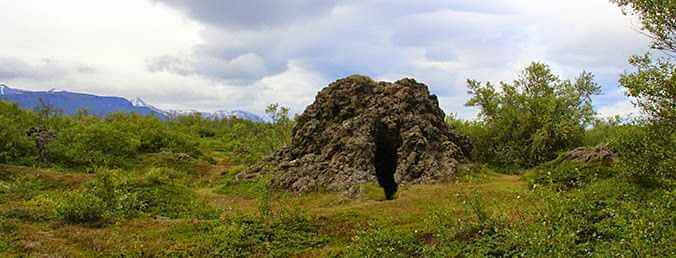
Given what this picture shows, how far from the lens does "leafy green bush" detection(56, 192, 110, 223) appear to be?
23641mm

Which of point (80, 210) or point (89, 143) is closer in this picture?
point (80, 210)

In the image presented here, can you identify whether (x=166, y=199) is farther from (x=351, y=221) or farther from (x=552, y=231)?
(x=552, y=231)

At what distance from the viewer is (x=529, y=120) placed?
4300cm

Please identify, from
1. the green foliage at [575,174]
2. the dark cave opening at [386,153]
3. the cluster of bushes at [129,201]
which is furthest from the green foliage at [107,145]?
the green foliage at [575,174]

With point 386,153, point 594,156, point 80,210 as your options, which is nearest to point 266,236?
point 80,210

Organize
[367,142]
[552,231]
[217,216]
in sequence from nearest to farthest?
1. [552,231]
2. [217,216]
3. [367,142]

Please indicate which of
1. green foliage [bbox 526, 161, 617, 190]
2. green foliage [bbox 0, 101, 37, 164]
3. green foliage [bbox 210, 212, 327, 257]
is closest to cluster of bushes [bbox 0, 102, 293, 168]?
green foliage [bbox 0, 101, 37, 164]

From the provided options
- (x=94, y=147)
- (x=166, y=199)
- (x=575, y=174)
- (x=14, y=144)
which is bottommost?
(x=166, y=199)

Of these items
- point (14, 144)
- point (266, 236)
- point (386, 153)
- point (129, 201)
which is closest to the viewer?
point (266, 236)

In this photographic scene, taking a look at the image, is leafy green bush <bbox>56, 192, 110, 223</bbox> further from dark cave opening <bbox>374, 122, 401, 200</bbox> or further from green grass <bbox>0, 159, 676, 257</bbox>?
dark cave opening <bbox>374, 122, 401, 200</bbox>

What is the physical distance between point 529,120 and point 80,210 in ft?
109

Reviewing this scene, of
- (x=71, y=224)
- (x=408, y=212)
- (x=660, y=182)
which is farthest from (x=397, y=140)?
(x=71, y=224)

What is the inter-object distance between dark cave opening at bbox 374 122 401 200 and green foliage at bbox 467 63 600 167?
11251mm

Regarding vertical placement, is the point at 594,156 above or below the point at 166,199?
→ above
